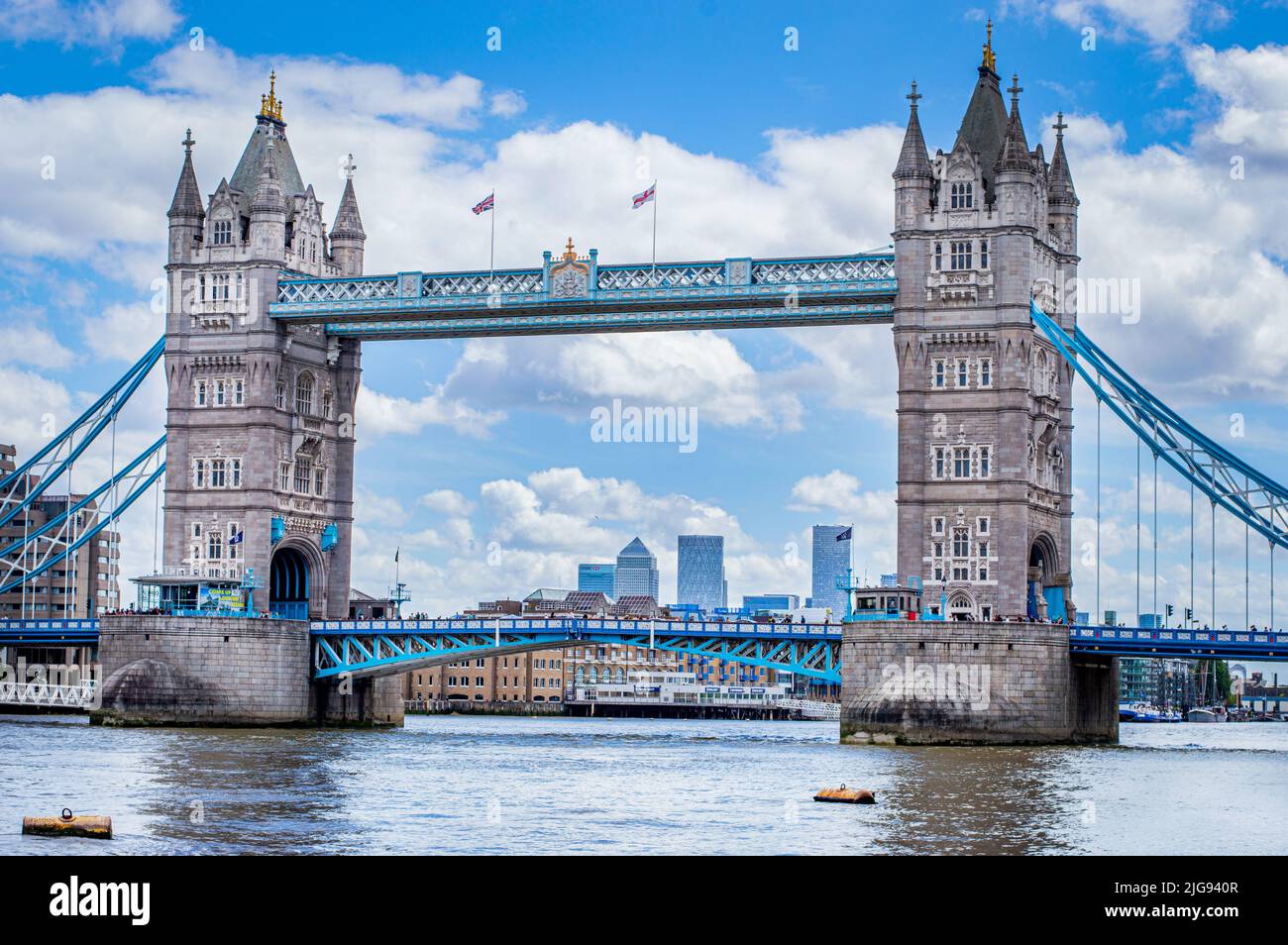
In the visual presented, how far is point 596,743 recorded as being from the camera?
298 ft

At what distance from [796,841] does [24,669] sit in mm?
102432

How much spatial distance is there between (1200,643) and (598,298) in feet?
99.1

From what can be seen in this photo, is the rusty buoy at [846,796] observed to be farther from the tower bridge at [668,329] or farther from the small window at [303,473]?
the small window at [303,473]

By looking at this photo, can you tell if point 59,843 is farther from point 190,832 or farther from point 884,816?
point 884,816

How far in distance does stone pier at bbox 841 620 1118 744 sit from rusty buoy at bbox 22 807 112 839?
4596 cm

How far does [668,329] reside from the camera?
94.2 meters

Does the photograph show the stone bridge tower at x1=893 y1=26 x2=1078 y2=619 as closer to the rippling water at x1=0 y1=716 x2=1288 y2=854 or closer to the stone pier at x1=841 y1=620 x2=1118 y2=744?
the stone pier at x1=841 y1=620 x2=1118 y2=744

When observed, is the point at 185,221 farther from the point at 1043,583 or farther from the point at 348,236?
the point at 1043,583

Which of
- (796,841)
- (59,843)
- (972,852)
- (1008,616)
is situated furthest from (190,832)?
(1008,616)

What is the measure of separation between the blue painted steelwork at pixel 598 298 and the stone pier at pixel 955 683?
50.9ft

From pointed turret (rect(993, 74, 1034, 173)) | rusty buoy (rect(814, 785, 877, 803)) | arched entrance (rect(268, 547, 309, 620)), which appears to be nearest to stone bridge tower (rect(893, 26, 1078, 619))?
pointed turret (rect(993, 74, 1034, 173))

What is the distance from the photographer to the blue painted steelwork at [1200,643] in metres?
79.6

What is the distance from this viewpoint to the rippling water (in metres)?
40.7

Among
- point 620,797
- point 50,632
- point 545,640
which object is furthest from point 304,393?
point 620,797
